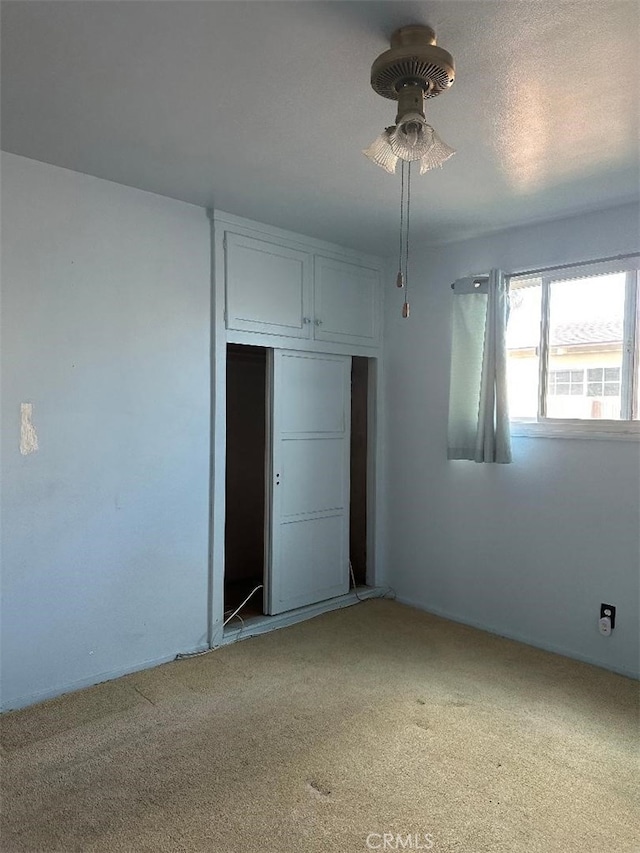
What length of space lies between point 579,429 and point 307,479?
1691 millimetres

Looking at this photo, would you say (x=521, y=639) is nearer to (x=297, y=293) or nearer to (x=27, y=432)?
(x=297, y=293)

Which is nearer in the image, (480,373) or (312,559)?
(480,373)

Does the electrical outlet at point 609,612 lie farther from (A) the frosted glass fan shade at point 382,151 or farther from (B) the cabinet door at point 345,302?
(A) the frosted glass fan shade at point 382,151

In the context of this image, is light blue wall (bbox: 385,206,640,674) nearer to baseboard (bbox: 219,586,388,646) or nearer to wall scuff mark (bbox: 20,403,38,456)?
baseboard (bbox: 219,586,388,646)

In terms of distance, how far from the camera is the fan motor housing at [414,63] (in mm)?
1613

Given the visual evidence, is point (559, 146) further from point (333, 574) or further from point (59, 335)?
point (333, 574)

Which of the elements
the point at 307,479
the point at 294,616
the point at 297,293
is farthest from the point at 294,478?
the point at 297,293

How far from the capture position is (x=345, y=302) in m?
4.00

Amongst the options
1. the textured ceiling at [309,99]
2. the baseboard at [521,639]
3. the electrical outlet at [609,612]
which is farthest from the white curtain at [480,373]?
the baseboard at [521,639]

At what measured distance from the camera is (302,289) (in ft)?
12.2
